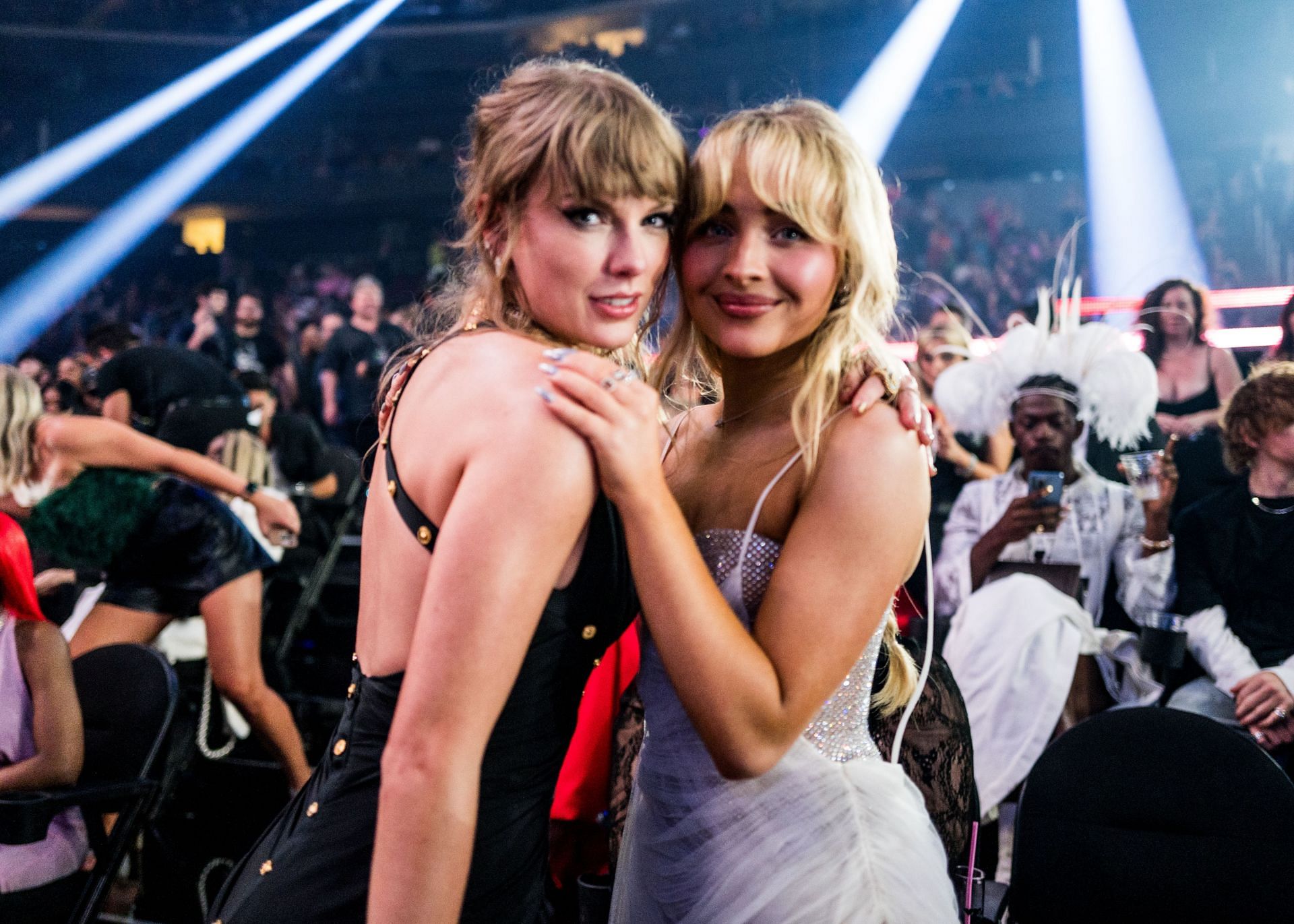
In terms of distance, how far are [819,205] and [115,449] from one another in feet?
9.55

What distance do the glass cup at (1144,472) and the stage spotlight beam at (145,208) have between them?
531 inches

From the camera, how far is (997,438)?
4.52 meters

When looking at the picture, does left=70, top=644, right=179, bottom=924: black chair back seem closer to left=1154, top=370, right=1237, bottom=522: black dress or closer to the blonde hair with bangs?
the blonde hair with bangs

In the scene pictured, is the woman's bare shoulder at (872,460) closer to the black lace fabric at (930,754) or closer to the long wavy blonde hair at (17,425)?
the black lace fabric at (930,754)

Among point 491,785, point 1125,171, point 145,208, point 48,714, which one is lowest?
point 48,714

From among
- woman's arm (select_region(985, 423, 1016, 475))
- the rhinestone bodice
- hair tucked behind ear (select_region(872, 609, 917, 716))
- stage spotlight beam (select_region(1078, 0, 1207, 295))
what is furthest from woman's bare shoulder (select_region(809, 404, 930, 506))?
stage spotlight beam (select_region(1078, 0, 1207, 295))

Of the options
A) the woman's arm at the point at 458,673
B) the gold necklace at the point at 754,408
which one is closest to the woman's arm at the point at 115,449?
the gold necklace at the point at 754,408

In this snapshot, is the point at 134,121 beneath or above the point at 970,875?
above

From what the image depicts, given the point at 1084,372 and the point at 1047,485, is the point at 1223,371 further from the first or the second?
the point at 1047,485

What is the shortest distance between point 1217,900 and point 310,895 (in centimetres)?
152

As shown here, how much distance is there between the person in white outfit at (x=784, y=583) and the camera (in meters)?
1.17

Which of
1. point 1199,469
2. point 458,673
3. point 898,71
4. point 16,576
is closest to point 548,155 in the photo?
point 458,673

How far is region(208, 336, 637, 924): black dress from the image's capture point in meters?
1.09

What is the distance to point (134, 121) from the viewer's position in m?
16.3
